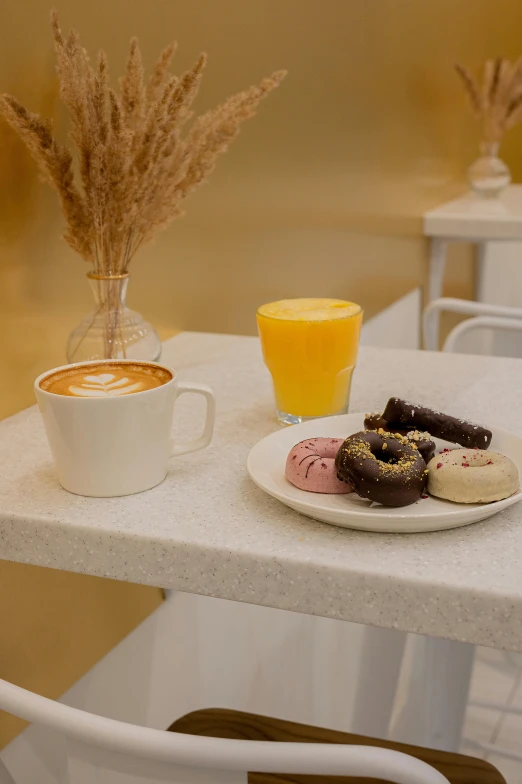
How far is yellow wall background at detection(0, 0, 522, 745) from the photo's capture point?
98cm

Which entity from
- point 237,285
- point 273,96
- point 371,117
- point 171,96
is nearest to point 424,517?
point 171,96

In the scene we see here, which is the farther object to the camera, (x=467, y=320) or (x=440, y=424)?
(x=467, y=320)

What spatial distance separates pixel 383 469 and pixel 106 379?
0.86 ft

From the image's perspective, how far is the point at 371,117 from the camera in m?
1.98

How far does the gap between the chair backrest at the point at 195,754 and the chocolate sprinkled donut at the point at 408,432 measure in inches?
11.1

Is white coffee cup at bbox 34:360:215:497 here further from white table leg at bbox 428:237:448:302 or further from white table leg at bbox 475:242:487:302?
white table leg at bbox 475:242:487:302

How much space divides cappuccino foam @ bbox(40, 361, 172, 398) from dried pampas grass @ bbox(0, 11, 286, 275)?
19cm

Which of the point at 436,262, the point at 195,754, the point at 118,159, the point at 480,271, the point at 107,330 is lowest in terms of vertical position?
the point at 480,271

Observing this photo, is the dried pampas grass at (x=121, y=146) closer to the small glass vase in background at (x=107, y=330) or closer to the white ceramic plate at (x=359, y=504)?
the small glass vase in background at (x=107, y=330)

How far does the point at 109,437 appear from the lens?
696 mm

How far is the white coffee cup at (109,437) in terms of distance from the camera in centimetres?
69

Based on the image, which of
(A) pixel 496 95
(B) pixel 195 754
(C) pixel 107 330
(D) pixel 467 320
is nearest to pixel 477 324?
(D) pixel 467 320

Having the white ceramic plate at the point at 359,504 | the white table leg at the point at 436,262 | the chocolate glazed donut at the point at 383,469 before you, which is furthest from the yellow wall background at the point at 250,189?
the chocolate glazed donut at the point at 383,469

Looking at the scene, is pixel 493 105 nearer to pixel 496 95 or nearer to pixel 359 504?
pixel 496 95
